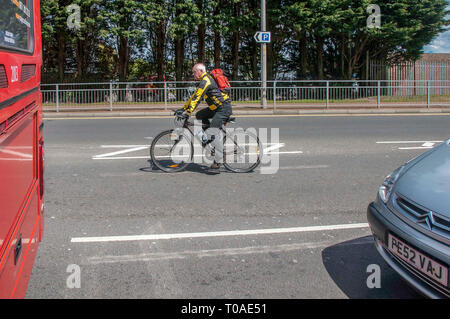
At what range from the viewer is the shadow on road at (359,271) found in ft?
11.6

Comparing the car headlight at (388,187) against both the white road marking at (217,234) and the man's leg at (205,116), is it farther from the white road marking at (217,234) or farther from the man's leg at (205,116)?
the man's leg at (205,116)

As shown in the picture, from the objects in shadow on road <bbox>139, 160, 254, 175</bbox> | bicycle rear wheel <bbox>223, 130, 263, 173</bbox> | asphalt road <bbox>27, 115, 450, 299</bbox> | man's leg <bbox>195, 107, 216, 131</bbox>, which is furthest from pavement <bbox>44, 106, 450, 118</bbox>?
bicycle rear wheel <bbox>223, 130, 263, 173</bbox>

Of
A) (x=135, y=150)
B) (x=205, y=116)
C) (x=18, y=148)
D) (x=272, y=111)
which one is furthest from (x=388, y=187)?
(x=272, y=111)

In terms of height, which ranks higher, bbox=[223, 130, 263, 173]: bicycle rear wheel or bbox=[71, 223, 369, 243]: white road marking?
bbox=[223, 130, 263, 173]: bicycle rear wheel

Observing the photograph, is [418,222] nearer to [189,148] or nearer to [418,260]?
[418,260]

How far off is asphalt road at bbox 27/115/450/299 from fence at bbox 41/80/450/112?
428 inches

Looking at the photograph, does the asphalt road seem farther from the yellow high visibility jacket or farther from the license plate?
the yellow high visibility jacket

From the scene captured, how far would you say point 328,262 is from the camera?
4.11m

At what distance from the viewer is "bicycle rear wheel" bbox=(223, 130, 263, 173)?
758cm

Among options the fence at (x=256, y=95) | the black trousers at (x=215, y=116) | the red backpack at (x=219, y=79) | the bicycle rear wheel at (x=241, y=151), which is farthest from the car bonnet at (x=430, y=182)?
the fence at (x=256, y=95)

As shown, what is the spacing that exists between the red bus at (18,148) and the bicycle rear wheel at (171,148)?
3776mm

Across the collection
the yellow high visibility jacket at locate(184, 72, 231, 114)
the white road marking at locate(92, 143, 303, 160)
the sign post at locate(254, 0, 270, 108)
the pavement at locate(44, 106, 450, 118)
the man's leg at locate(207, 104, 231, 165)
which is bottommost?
the white road marking at locate(92, 143, 303, 160)

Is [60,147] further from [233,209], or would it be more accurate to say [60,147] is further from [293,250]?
[293,250]
